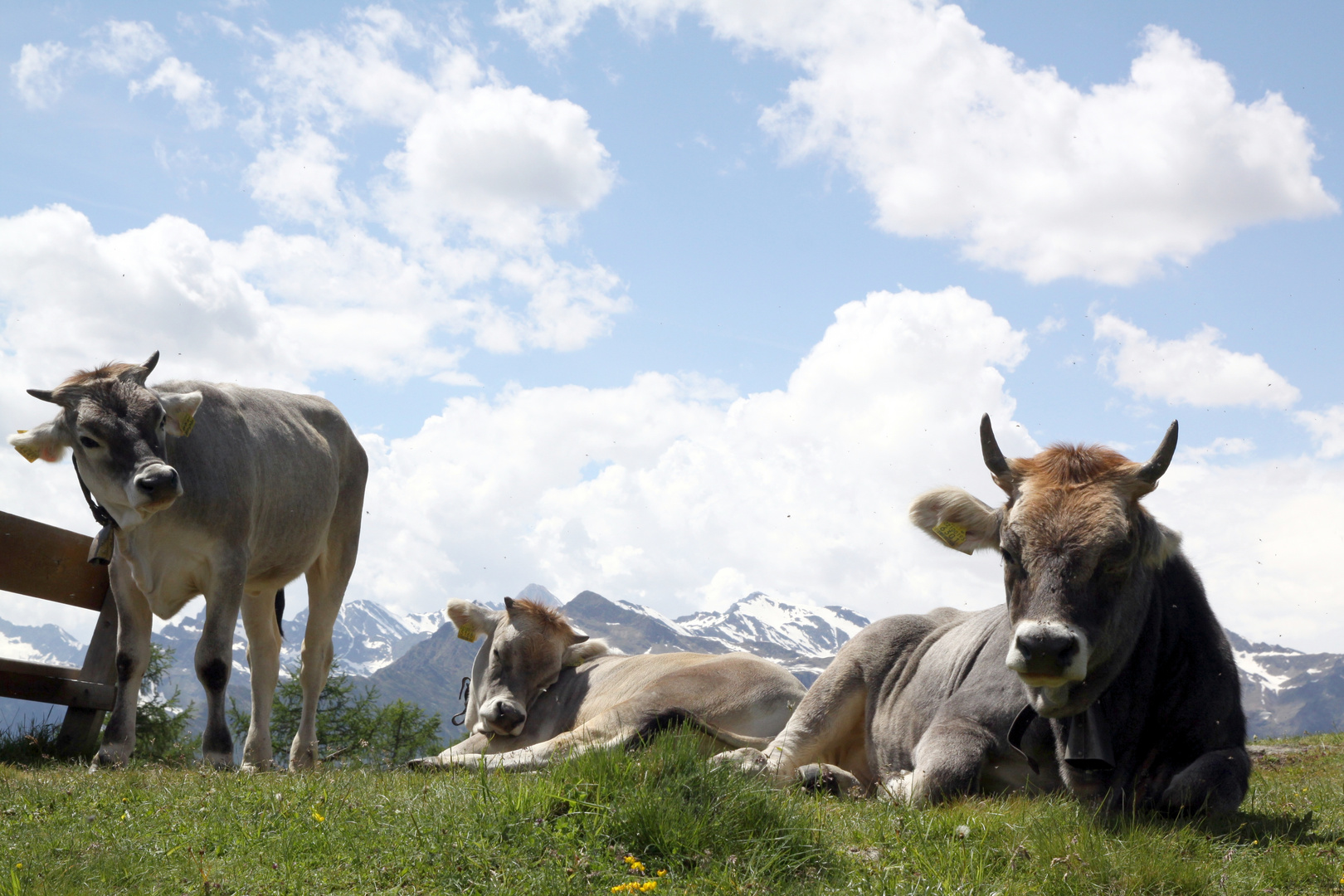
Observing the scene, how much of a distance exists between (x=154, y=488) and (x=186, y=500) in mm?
746

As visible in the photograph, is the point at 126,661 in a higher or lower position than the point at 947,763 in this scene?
lower

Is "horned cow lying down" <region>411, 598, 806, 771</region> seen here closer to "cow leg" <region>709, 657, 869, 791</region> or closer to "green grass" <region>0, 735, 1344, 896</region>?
"cow leg" <region>709, 657, 869, 791</region>

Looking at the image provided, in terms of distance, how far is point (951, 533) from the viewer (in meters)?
6.70

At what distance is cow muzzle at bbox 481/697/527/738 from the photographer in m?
10.3

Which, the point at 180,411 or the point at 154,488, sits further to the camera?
the point at 180,411

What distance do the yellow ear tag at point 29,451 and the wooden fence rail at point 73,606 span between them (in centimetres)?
180

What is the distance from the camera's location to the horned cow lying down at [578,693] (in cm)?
850

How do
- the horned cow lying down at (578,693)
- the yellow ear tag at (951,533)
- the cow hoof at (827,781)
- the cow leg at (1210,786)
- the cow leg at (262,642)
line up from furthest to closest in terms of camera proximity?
the cow leg at (262,642) → the horned cow lying down at (578,693) → the cow hoof at (827,781) → the yellow ear tag at (951,533) → the cow leg at (1210,786)

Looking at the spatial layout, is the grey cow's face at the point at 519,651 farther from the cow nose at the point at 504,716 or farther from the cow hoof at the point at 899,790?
the cow hoof at the point at 899,790

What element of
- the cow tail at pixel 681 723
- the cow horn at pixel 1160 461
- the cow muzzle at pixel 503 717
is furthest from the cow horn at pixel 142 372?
the cow horn at pixel 1160 461

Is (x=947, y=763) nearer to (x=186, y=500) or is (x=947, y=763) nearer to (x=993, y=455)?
(x=993, y=455)

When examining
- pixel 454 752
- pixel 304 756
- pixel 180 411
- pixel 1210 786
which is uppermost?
pixel 180 411

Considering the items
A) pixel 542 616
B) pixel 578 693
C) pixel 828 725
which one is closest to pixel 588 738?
pixel 828 725

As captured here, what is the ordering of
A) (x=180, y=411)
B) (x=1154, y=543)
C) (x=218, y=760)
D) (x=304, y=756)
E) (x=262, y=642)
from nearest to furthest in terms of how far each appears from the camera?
(x=1154, y=543) < (x=218, y=760) < (x=180, y=411) < (x=304, y=756) < (x=262, y=642)
